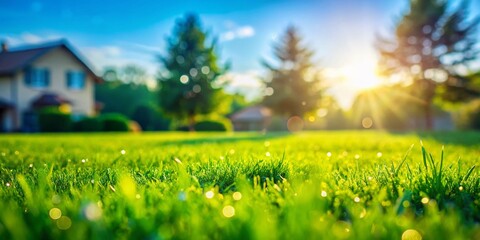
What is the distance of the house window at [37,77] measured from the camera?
25.4 m

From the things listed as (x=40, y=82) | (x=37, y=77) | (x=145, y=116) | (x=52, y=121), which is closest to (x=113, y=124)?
(x=52, y=121)

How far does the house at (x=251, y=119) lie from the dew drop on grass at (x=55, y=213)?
50311mm

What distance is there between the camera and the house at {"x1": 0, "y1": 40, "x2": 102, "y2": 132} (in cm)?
2475

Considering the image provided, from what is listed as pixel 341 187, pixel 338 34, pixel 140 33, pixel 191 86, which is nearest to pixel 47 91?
pixel 191 86

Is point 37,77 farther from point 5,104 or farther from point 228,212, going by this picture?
point 228,212

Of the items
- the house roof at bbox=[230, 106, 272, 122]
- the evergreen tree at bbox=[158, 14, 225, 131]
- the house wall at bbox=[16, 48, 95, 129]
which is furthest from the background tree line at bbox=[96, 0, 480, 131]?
the house roof at bbox=[230, 106, 272, 122]

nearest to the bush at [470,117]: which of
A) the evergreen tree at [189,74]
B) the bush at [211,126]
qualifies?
the bush at [211,126]

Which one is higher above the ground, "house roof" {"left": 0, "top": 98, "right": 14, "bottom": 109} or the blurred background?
the blurred background

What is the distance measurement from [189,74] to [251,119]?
22.3 meters

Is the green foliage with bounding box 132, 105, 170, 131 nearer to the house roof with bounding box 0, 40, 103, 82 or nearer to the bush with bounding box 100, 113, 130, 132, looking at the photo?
the house roof with bounding box 0, 40, 103, 82

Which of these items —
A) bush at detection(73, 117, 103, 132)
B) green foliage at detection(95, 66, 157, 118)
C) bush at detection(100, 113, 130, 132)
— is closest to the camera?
bush at detection(73, 117, 103, 132)

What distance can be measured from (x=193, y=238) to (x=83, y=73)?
31.0 metres

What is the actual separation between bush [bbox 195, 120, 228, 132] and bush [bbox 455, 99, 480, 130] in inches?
704

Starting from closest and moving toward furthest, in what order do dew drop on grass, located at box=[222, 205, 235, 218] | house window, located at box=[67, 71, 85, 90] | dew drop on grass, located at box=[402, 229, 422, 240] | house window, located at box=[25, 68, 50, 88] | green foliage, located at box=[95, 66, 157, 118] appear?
1. dew drop on grass, located at box=[402, 229, 422, 240]
2. dew drop on grass, located at box=[222, 205, 235, 218]
3. house window, located at box=[25, 68, 50, 88]
4. house window, located at box=[67, 71, 85, 90]
5. green foliage, located at box=[95, 66, 157, 118]
